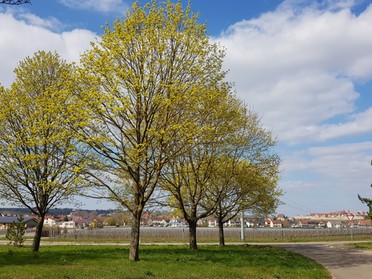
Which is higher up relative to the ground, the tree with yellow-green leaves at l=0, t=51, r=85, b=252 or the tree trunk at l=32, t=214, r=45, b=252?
the tree with yellow-green leaves at l=0, t=51, r=85, b=252

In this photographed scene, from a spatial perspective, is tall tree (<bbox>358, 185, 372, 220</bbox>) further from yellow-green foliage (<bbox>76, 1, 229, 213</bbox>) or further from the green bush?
the green bush

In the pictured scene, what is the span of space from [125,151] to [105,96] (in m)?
3.12

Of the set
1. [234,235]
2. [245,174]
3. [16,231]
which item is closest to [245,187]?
[245,174]

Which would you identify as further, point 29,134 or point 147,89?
point 29,134

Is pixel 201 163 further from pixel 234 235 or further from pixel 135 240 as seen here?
pixel 234 235

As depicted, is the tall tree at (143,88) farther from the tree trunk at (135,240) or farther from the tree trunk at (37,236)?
the tree trunk at (37,236)

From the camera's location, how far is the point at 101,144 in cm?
1866

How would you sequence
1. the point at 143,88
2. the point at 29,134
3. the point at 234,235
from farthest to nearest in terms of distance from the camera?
the point at 234,235, the point at 29,134, the point at 143,88

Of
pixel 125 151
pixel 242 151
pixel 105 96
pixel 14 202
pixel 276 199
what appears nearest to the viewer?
pixel 105 96

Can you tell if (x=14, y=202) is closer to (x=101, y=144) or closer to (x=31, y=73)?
(x=31, y=73)

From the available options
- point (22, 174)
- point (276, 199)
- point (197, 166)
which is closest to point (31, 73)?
point (22, 174)

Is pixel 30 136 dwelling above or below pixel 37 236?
above

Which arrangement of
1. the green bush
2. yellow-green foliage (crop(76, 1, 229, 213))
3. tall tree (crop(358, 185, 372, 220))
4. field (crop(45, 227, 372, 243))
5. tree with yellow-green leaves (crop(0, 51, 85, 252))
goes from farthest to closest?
1. field (crop(45, 227, 372, 243))
2. tall tree (crop(358, 185, 372, 220))
3. the green bush
4. tree with yellow-green leaves (crop(0, 51, 85, 252))
5. yellow-green foliage (crop(76, 1, 229, 213))

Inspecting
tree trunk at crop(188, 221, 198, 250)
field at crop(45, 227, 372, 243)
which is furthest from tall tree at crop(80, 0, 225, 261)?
field at crop(45, 227, 372, 243)
